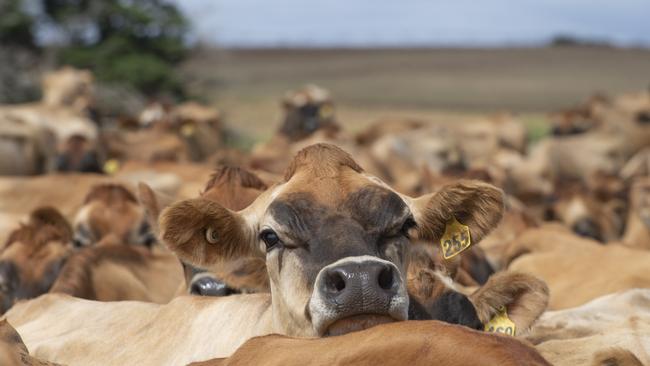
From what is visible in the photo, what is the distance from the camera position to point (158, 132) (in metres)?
22.1

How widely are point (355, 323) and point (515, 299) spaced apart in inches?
58.0

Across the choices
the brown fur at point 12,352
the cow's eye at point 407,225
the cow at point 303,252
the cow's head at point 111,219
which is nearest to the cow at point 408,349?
the cow at point 303,252

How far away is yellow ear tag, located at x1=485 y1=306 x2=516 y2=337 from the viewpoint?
17.3ft

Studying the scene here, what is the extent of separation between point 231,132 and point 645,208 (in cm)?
2105

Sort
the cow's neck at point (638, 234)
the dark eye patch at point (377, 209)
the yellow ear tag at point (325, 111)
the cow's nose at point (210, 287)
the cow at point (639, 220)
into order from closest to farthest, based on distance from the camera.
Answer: the dark eye patch at point (377, 209) < the cow's nose at point (210, 287) < the cow's neck at point (638, 234) < the cow at point (639, 220) < the yellow ear tag at point (325, 111)

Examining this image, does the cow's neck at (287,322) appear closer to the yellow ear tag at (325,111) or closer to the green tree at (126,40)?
the yellow ear tag at (325,111)

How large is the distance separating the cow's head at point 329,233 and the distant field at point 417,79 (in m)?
30.7

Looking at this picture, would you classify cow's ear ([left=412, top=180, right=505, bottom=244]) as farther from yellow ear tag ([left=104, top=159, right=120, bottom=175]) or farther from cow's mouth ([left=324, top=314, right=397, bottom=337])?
yellow ear tag ([left=104, top=159, right=120, bottom=175])

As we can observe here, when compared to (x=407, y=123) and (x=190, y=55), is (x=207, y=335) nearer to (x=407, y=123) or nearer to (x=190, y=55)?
(x=407, y=123)

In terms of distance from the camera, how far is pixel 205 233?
4.92 metres

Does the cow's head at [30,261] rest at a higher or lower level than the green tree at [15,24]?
higher

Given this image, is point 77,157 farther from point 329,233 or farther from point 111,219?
point 329,233

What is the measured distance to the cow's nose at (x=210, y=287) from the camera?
6352 millimetres

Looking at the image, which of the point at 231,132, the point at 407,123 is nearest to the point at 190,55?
the point at 231,132
